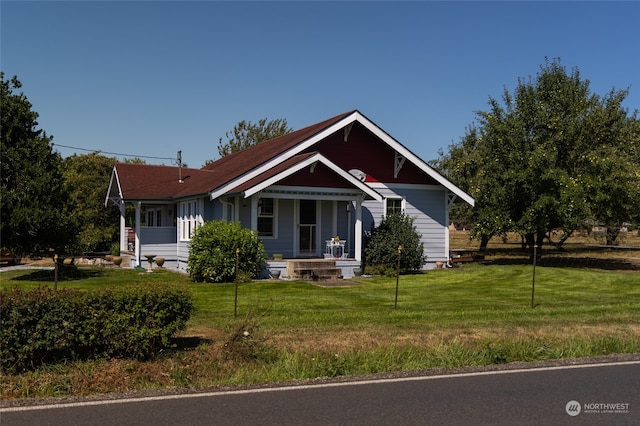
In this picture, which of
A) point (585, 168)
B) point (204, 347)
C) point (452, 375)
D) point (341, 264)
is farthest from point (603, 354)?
point (585, 168)

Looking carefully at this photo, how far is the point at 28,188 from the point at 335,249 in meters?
10.7

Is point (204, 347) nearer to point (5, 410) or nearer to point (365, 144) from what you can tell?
point (5, 410)

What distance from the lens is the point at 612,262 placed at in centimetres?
3269

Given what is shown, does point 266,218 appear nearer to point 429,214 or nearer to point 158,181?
point 429,214

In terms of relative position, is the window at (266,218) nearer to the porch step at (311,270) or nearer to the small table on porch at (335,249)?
the small table on porch at (335,249)

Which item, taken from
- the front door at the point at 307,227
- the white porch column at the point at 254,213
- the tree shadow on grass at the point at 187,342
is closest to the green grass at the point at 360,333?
the tree shadow on grass at the point at 187,342

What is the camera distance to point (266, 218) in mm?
23766

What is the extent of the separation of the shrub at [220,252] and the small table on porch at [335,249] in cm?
358

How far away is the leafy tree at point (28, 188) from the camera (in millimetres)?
20422

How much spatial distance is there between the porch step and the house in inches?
20.2

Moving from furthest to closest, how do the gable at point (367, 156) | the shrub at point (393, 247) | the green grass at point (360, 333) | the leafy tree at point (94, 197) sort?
the leafy tree at point (94, 197)
the gable at point (367, 156)
the shrub at point (393, 247)
the green grass at point (360, 333)

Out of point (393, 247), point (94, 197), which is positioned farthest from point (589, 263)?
point (94, 197)

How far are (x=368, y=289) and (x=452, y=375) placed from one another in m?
10.5

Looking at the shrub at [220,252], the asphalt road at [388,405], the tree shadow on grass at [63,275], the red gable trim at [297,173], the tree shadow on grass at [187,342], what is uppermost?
the red gable trim at [297,173]
